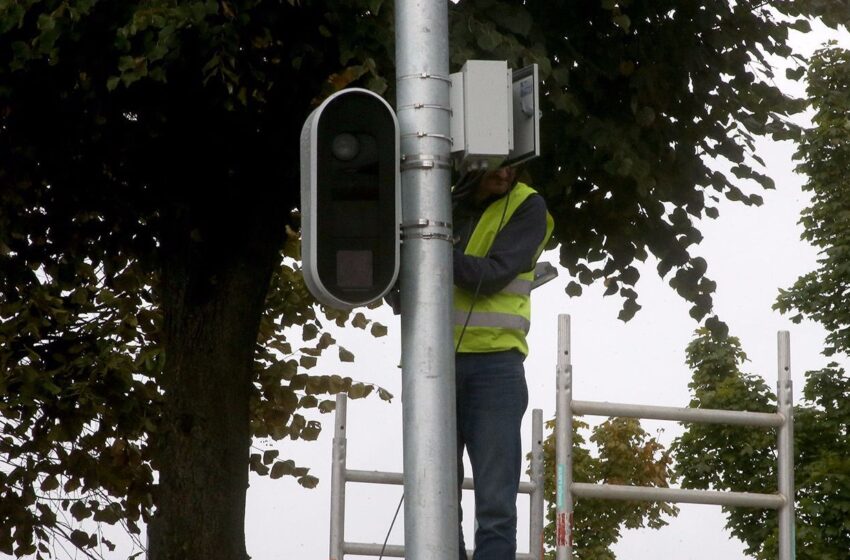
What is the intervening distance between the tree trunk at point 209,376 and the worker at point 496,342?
4.26 m

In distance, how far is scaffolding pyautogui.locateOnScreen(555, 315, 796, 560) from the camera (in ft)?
29.5

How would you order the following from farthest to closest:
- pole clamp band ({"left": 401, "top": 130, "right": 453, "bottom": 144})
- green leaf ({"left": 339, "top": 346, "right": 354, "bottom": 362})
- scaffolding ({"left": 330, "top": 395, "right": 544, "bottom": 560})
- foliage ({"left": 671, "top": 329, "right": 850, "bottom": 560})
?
foliage ({"left": 671, "top": 329, "right": 850, "bottom": 560}), green leaf ({"left": 339, "top": 346, "right": 354, "bottom": 362}), scaffolding ({"left": 330, "top": 395, "right": 544, "bottom": 560}), pole clamp band ({"left": 401, "top": 130, "right": 453, "bottom": 144})

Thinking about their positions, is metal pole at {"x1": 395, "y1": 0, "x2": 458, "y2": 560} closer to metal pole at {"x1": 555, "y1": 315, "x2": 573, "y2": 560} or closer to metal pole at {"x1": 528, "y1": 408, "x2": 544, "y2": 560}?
metal pole at {"x1": 555, "y1": 315, "x2": 573, "y2": 560}

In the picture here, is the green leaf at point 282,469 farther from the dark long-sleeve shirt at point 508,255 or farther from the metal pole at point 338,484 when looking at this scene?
the dark long-sleeve shirt at point 508,255

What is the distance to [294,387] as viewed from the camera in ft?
46.5

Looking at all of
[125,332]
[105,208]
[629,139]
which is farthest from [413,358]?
[125,332]

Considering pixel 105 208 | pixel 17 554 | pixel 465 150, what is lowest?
pixel 17 554

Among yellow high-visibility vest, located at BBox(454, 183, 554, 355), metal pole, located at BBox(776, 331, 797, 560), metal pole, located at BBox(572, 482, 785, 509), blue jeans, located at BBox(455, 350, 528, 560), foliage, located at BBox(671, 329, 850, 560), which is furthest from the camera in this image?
foliage, located at BBox(671, 329, 850, 560)

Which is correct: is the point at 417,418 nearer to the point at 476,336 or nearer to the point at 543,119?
the point at 476,336

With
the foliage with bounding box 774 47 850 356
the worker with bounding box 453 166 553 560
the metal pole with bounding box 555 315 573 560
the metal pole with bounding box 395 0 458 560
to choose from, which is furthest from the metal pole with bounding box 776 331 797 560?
the foliage with bounding box 774 47 850 356

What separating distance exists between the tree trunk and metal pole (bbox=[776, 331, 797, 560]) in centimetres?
354

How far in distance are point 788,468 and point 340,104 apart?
205 inches

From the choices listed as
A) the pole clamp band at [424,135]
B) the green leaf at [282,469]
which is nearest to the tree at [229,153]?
the green leaf at [282,469]

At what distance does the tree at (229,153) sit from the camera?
31.3 feet
